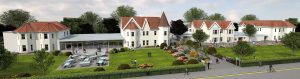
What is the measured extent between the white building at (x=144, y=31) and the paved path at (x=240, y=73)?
2640cm

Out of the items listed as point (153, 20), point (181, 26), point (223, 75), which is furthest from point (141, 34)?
point (223, 75)

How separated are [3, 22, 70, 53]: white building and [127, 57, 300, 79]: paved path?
109 ft

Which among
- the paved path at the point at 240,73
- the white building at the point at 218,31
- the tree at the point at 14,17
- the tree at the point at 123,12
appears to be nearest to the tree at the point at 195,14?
the tree at the point at 123,12

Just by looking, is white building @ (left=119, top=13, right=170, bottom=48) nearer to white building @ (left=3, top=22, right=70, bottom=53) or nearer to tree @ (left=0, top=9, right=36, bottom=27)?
white building @ (left=3, top=22, right=70, bottom=53)

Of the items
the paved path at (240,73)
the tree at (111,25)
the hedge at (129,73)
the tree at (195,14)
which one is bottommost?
the paved path at (240,73)

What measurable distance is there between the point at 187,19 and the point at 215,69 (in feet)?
309

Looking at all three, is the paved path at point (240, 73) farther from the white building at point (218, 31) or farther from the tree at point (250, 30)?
the white building at point (218, 31)

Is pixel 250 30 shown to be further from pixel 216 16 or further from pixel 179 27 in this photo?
pixel 216 16

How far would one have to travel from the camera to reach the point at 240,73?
33.0 metres

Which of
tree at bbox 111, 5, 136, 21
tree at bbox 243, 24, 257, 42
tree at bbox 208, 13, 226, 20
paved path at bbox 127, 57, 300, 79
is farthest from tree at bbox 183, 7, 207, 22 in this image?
paved path at bbox 127, 57, 300, 79

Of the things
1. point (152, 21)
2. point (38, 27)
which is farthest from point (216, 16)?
point (38, 27)

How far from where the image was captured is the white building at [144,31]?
196 ft

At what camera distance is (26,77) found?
2856cm

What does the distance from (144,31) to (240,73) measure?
108ft
